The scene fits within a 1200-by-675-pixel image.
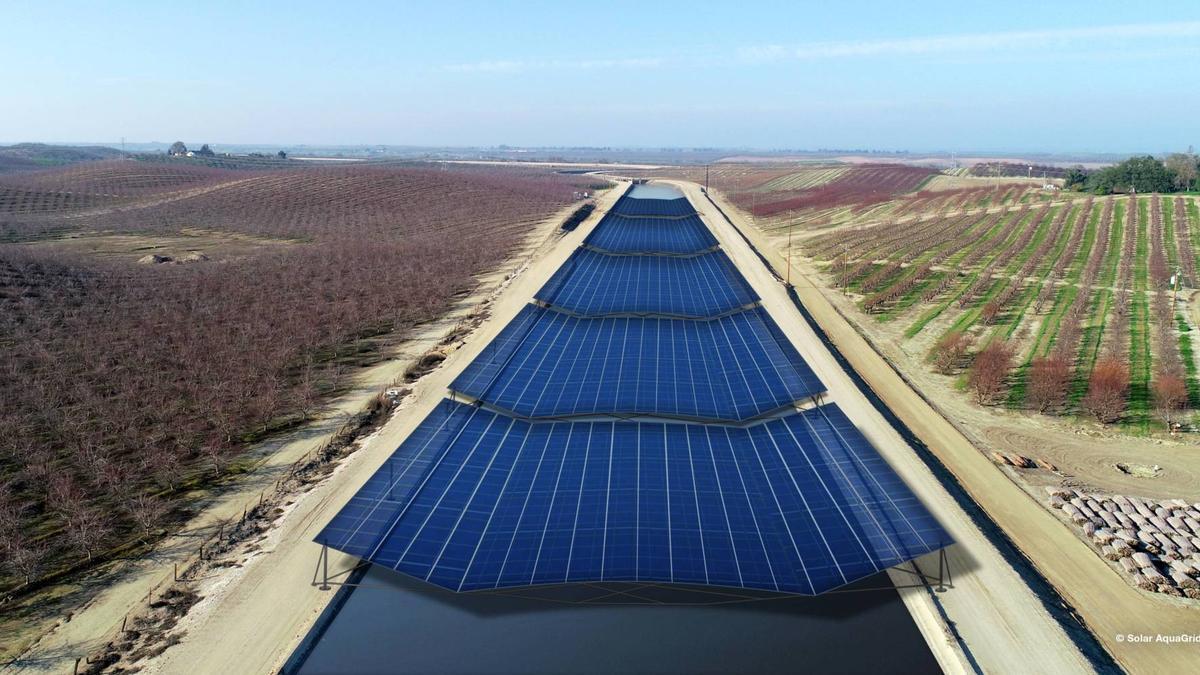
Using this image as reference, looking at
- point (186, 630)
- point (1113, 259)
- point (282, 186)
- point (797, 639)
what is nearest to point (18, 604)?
point (186, 630)

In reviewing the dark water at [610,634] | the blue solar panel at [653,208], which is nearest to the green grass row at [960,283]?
the dark water at [610,634]

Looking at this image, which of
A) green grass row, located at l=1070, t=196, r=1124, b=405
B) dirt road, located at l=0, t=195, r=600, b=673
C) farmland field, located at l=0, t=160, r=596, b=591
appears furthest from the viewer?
green grass row, located at l=1070, t=196, r=1124, b=405

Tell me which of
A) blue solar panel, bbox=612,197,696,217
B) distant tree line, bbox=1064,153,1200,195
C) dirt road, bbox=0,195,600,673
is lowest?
dirt road, bbox=0,195,600,673

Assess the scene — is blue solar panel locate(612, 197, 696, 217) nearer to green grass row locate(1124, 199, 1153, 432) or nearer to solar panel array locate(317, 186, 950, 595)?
green grass row locate(1124, 199, 1153, 432)

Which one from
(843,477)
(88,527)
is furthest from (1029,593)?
(88,527)

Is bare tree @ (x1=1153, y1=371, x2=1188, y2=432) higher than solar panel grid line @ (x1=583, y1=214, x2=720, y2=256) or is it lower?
lower

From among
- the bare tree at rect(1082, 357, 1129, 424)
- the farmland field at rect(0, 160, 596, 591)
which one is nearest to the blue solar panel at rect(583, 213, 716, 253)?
the farmland field at rect(0, 160, 596, 591)

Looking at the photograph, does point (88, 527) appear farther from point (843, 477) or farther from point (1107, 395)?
point (1107, 395)
